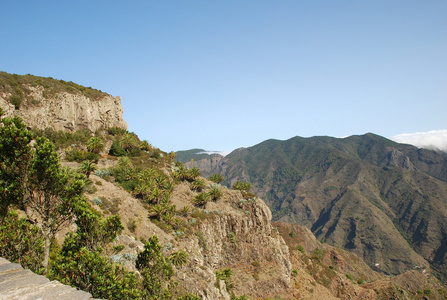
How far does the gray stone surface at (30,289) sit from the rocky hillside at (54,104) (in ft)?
133

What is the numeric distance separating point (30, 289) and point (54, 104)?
49.5m

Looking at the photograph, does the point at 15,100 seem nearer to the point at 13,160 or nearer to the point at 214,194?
the point at 214,194

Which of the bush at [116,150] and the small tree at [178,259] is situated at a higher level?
the bush at [116,150]

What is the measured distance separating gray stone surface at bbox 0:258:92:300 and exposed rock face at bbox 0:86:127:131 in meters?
40.9

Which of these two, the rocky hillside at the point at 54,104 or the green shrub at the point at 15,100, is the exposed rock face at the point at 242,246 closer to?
the rocky hillside at the point at 54,104

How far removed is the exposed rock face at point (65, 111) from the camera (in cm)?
4022

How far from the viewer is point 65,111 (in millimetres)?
46438

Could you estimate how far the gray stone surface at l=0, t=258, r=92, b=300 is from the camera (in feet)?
14.0

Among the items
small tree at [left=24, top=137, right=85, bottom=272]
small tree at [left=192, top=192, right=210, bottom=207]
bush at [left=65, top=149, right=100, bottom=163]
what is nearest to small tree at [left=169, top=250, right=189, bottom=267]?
small tree at [left=192, top=192, right=210, bottom=207]

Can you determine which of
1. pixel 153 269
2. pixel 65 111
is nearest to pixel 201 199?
pixel 153 269

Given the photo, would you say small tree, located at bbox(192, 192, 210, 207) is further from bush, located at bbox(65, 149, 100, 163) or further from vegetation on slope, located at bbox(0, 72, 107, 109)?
vegetation on slope, located at bbox(0, 72, 107, 109)

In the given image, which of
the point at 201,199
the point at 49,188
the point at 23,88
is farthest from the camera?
the point at 23,88

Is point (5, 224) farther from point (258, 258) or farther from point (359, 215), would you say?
point (359, 215)

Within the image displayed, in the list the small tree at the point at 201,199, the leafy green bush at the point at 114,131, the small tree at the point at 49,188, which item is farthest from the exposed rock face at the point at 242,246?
the small tree at the point at 49,188
